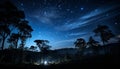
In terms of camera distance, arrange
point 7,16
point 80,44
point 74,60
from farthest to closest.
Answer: point 80,44
point 74,60
point 7,16

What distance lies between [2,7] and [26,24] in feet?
42.7

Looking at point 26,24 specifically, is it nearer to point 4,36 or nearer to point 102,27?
point 4,36

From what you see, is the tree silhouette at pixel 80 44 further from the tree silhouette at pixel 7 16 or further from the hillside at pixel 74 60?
the tree silhouette at pixel 7 16

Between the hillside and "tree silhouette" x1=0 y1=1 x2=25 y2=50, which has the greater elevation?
"tree silhouette" x1=0 y1=1 x2=25 y2=50

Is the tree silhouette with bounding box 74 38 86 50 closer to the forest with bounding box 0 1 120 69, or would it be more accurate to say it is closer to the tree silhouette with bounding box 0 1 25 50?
the forest with bounding box 0 1 120 69

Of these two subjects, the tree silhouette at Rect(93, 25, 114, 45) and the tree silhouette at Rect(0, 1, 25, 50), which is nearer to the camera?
the tree silhouette at Rect(0, 1, 25, 50)

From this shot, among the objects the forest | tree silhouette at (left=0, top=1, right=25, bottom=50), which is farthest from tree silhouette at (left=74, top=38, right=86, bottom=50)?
tree silhouette at (left=0, top=1, right=25, bottom=50)

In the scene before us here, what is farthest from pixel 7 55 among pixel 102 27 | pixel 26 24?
pixel 102 27

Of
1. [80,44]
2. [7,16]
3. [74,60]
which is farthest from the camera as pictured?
[80,44]

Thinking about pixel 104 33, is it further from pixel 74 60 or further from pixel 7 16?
pixel 7 16

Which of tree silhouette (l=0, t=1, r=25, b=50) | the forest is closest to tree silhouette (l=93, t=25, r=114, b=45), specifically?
the forest

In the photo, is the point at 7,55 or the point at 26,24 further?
the point at 7,55

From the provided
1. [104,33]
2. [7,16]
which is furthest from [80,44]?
[7,16]

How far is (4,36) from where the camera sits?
24.9m
